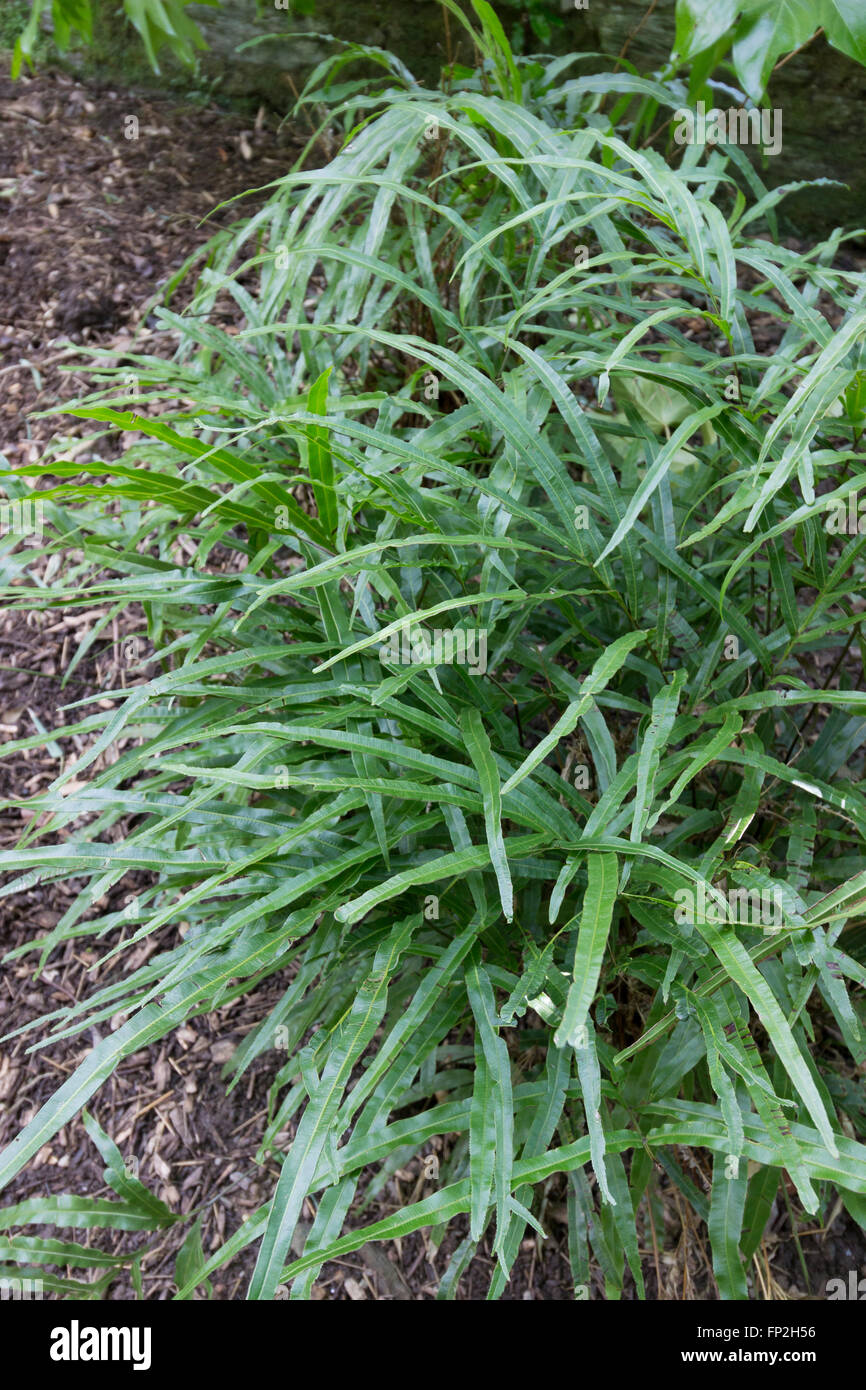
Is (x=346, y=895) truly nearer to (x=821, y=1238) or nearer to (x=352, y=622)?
(x=352, y=622)

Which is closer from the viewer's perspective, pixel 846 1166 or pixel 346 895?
pixel 846 1166

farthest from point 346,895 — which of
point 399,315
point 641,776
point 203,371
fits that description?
point 399,315

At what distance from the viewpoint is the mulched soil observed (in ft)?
4.13

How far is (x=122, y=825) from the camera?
166cm

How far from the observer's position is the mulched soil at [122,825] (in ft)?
4.13

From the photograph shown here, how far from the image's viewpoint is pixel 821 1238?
48.8 inches

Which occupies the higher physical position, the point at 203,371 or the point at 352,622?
the point at 203,371

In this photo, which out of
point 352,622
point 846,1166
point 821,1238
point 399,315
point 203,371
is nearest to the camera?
point 846,1166

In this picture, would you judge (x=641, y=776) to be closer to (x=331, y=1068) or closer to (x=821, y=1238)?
(x=331, y=1068)

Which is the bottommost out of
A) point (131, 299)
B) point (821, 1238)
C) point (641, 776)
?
point (821, 1238)

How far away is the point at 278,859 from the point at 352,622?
286 mm

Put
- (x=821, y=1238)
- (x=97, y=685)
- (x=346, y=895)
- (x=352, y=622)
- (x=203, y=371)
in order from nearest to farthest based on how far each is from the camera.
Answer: (x=346, y=895), (x=352, y=622), (x=821, y=1238), (x=203, y=371), (x=97, y=685)
